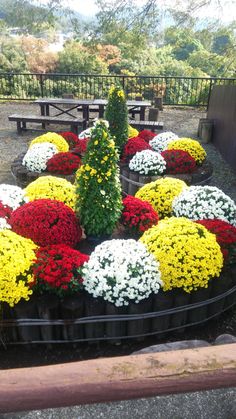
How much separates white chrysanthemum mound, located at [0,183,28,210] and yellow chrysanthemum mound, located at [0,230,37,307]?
147 centimetres

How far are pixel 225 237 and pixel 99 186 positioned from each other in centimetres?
172

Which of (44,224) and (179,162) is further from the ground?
(44,224)

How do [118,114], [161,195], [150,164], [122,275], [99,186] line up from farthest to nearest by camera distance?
[118,114] → [150,164] → [161,195] → [99,186] → [122,275]

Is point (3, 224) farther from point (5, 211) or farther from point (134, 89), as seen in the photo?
point (134, 89)

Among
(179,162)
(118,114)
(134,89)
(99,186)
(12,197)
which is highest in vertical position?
(118,114)

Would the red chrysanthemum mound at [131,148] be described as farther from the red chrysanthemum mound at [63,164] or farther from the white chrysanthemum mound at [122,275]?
the white chrysanthemum mound at [122,275]

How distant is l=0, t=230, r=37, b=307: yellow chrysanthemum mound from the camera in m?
3.48

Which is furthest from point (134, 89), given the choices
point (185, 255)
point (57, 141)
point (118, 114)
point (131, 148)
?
point (185, 255)

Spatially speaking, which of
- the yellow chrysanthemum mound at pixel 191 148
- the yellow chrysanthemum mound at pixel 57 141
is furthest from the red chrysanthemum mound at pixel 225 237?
the yellow chrysanthemum mound at pixel 57 141

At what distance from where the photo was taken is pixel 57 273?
362 cm

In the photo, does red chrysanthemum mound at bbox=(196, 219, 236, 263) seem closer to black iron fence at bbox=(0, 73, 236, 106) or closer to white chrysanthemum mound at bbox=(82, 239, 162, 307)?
white chrysanthemum mound at bbox=(82, 239, 162, 307)

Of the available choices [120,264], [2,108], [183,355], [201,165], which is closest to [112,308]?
[120,264]

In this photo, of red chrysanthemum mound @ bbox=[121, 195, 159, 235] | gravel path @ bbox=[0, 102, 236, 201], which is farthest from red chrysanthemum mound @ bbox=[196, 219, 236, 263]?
gravel path @ bbox=[0, 102, 236, 201]

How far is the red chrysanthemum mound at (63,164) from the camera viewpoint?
23.7 ft
